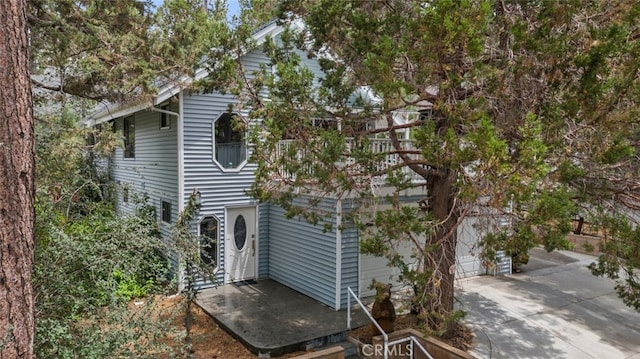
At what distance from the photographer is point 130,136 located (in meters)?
12.9

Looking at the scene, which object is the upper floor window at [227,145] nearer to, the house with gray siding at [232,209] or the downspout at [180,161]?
the house with gray siding at [232,209]

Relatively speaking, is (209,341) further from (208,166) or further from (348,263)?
(208,166)

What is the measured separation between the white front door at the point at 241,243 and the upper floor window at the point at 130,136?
15.5 ft

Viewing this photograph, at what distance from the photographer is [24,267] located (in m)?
3.51

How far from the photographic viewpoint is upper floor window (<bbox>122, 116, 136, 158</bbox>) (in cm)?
1259

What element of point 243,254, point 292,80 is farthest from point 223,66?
point 243,254

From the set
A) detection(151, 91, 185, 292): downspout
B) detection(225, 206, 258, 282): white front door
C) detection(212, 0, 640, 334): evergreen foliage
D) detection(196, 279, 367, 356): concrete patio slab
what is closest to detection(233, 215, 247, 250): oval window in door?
detection(225, 206, 258, 282): white front door

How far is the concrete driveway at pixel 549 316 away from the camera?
6840 mm

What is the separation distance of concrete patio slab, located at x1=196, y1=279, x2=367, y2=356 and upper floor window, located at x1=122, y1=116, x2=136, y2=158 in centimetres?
581

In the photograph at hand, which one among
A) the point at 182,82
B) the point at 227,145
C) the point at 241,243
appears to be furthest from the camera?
the point at 241,243

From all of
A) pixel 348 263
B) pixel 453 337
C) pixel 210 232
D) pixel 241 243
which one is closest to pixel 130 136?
pixel 210 232

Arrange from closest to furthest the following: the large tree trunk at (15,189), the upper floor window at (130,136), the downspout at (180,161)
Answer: the large tree trunk at (15,189) < the downspout at (180,161) < the upper floor window at (130,136)

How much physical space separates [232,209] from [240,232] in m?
0.66

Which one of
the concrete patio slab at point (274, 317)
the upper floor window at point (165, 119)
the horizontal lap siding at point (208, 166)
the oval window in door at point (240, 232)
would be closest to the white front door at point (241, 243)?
the oval window in door at point (240, 232)
